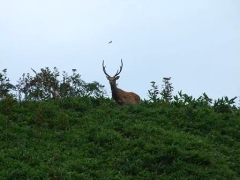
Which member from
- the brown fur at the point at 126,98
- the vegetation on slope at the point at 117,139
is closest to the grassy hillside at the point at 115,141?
the vegetation on slope at the point at 117,139

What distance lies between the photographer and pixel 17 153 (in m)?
10.9

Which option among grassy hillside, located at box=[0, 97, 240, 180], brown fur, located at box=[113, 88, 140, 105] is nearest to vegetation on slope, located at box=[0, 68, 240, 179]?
grassy hillside, located at box=[0, 97, 240, 180]

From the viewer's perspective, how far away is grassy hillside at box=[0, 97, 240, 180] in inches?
415

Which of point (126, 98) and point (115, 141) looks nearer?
point (115, 141)

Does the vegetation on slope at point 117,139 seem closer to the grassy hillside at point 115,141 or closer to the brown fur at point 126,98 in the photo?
the grassy hillside at point 115,141

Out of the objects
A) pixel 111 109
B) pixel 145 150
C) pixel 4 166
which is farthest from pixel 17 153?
pixel 111 109

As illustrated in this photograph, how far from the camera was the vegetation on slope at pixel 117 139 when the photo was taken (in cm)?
1055

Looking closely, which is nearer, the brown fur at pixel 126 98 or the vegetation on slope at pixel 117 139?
the vegetation on slope at pixel 117 139

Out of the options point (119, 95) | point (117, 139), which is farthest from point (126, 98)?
point (117, 139)

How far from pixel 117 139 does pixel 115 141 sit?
123 millimetres

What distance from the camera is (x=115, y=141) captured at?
12.1m

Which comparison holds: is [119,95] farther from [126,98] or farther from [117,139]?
[117,139]

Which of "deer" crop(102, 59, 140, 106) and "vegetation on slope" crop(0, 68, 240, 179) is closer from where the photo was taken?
"vegetation on slope" crop(0, 68, 240, 179)

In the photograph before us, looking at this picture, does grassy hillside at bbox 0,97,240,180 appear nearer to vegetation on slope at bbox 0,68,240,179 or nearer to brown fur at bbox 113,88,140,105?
vegetation on slope at bbox 0,68,240,179
